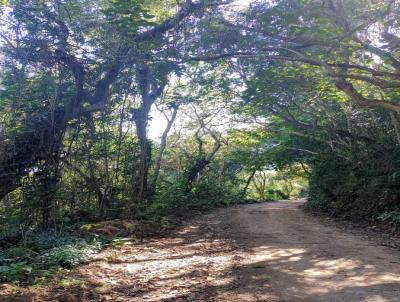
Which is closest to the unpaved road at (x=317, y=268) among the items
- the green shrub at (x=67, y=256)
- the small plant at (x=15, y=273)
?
the green shrub at (x=67, y=256)

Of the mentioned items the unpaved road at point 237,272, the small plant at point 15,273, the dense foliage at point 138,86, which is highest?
the dense foliage at point 138,86

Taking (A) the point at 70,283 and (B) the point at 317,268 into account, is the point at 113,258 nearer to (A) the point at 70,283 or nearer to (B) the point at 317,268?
(A) the point at 70,283

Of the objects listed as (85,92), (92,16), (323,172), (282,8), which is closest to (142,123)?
(85,92)

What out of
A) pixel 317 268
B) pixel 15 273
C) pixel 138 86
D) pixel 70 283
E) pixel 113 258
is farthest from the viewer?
pixel 138 86

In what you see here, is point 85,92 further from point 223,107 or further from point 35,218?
point 223,107

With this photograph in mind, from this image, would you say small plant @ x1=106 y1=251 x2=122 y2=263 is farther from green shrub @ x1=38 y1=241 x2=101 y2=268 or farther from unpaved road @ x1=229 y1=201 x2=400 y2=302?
unpaved road @ x1=229 y1=201 x2=400 y2=302

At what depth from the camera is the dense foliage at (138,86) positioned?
951 centimetres

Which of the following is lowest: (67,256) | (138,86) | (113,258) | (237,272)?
(237,272)

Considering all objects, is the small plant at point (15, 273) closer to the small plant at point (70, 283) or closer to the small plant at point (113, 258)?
the small plant at point (70, 283)

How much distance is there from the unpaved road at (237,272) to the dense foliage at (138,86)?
1113 millimetres

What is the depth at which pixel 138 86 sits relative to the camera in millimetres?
13219

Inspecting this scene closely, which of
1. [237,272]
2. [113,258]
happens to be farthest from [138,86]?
[237,272]

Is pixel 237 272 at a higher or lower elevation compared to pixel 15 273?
lower

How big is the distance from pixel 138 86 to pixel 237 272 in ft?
27.9
